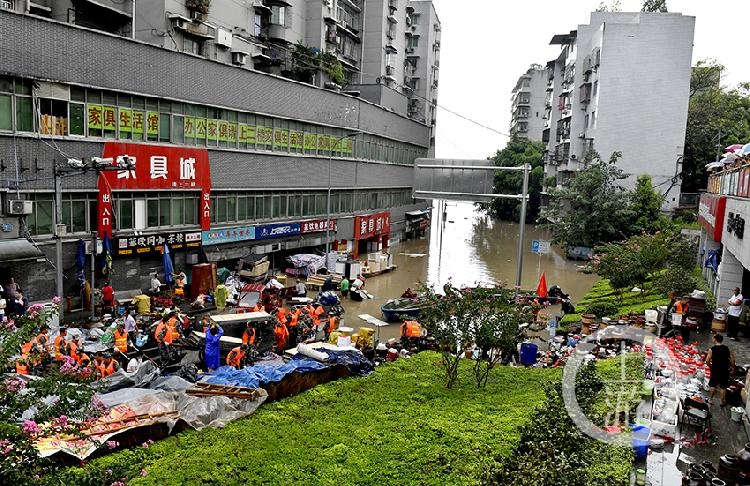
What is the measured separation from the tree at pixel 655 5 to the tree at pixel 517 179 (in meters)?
20.1

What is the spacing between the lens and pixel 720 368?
11531 millimetres

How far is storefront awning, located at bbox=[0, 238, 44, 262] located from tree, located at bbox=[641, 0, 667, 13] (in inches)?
2185

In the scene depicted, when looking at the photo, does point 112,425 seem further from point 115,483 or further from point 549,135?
point 549,135

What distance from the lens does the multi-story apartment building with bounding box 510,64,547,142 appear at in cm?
9600

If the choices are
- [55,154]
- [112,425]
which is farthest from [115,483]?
[55,154]

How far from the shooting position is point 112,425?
902 centimetres

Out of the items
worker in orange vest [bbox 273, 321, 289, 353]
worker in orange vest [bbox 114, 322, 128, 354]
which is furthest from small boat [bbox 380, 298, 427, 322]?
worker in orange vest [bbox 114, 322, 128, 354]

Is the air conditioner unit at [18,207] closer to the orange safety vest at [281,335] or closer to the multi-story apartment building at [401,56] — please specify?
the orange safety vest at [281,335]

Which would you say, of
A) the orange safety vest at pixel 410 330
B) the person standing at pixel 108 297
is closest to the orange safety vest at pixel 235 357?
the orange safety vest at pixel 410 330

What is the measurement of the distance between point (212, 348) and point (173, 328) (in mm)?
1855

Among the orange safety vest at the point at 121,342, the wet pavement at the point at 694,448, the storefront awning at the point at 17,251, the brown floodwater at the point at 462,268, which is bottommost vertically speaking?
the brown floodwater at the point at 462,268

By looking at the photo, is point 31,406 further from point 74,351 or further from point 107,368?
point 74,351

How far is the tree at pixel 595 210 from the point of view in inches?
1538

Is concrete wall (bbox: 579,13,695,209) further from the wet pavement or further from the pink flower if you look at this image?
the pink flower
